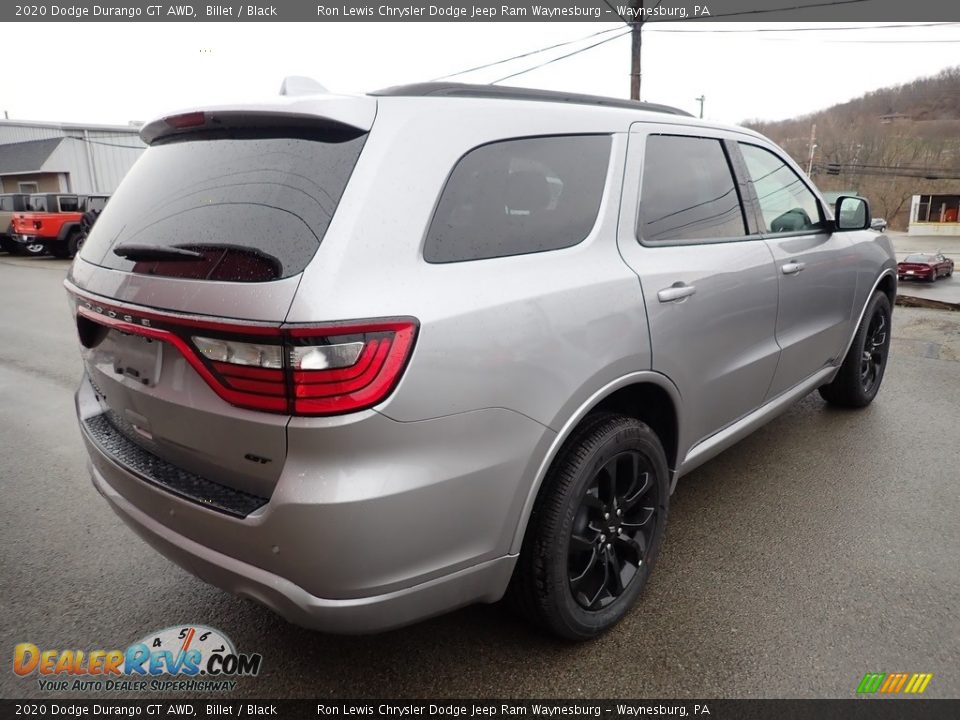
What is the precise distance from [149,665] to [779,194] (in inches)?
138

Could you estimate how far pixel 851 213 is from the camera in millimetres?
3904

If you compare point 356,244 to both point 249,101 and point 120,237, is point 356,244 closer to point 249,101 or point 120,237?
point 249,101

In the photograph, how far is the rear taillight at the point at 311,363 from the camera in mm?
1570

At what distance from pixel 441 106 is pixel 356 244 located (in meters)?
0.54

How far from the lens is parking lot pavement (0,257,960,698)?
2158 mm

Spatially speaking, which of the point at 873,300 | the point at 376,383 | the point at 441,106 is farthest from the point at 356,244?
the point at 873,300

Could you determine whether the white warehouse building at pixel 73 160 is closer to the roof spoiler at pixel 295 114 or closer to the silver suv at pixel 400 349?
the roof spoiler at pixel 295 114

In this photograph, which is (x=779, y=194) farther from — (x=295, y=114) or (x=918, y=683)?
(x=295, y=114)

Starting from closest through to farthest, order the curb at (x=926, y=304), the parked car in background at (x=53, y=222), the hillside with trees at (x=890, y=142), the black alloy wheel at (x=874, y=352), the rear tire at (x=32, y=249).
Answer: the black alloy wheel at (x=874, y=352), the curb at (x=926, y=304), the parked car in background at (x=53, y=222), the rear tire at (x=32, y=249), the hillside with trees at (x=890, y=142)

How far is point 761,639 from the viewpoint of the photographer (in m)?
2.30

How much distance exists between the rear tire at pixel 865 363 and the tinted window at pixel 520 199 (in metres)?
2.85

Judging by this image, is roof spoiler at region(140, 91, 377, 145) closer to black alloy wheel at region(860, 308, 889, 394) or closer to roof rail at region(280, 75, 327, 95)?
roof rail at region(280, 75, 327, 95)

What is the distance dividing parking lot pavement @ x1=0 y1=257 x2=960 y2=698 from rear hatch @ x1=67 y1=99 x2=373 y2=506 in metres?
0.43

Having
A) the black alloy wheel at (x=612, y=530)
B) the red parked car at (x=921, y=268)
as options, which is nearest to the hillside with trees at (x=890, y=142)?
the red parked car at (x=921, y=268)
